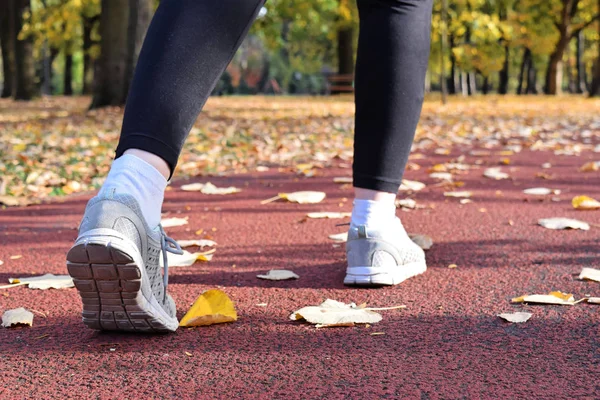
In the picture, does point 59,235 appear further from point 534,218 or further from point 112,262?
point 534,218

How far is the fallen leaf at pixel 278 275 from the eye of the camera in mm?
2363

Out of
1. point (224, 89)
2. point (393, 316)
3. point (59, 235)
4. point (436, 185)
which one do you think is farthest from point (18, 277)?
point (224, 89)

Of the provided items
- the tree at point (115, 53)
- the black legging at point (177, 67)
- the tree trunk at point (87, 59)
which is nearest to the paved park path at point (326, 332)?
the black legging at point (177, 67)

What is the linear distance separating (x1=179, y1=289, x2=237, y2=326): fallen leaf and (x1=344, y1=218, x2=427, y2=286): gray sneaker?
1.48ft

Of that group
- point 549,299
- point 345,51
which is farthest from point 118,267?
point 345,51

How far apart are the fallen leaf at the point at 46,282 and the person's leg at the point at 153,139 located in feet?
2.05

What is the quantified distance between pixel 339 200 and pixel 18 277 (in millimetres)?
2028

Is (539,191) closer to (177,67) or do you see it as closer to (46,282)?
(46,282)

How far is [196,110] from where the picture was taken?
5.64 feet

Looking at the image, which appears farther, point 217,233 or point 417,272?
point 217,233

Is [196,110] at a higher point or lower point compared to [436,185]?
higher

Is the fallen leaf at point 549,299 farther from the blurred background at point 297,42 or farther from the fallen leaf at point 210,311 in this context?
the blurred background at point 297,42

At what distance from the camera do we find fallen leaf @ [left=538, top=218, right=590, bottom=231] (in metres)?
3.14

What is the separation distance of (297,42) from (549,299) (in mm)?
39381
